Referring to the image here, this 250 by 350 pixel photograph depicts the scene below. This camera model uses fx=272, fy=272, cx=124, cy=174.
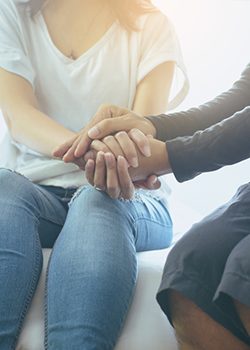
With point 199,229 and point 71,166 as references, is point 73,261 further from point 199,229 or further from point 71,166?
point 71,166

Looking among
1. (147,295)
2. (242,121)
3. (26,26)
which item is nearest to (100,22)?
(26,26)

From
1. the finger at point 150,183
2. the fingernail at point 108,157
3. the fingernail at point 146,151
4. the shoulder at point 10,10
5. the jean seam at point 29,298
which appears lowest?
the jean seam at point 29,298

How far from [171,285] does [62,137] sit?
54 cm

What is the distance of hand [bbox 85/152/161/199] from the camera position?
0.65 meters

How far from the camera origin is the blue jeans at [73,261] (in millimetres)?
475

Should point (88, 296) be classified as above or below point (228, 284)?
below

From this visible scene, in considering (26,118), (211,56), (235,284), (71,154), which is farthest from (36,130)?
(211,56)

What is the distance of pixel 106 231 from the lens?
606mm

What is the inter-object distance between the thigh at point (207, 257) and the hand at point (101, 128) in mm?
272

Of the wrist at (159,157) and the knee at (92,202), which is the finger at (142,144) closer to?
the wrist at (159,157)

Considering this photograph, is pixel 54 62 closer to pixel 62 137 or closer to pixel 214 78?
pixel 62 137

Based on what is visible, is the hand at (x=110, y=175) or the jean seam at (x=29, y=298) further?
the hand at (x=110, y=175)

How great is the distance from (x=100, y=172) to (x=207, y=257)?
33cm

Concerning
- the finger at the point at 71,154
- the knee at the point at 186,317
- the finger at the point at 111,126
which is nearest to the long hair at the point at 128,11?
the finger at the point at 111,126
